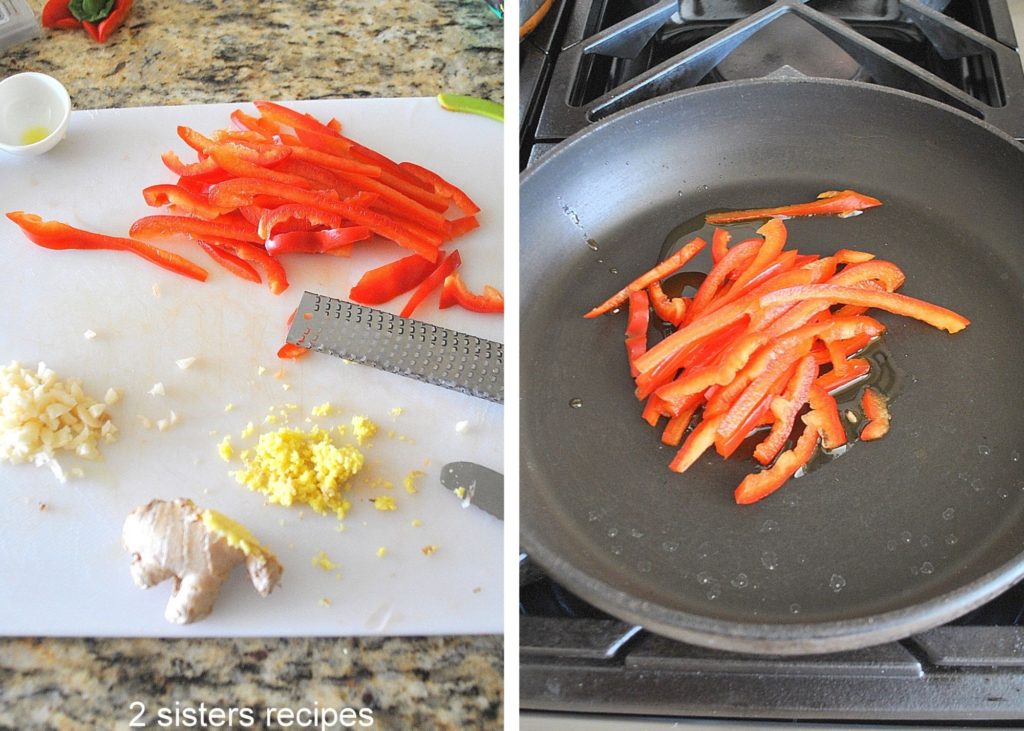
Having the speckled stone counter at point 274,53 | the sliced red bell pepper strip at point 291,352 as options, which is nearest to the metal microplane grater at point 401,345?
the sliced red bell pepper strip at point 291,352

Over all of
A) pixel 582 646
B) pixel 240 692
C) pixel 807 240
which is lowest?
pixel 240 692

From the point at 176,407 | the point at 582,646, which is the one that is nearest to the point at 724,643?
the point at 582,646

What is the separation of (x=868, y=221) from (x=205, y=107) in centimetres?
92

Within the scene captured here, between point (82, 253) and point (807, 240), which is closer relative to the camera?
point (807, 240)

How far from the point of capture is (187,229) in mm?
1229

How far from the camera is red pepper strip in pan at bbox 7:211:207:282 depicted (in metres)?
1.21

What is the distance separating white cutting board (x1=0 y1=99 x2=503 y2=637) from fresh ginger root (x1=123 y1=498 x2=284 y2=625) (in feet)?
0.13

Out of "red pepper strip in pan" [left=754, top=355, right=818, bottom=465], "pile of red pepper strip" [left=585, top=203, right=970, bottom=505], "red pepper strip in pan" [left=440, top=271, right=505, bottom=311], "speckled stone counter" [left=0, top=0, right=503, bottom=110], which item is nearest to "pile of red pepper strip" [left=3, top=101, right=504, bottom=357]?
"red pepper strip in pan" [left=440, top=271, right=505, bottom=311]

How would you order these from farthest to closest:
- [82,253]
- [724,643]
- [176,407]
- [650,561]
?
1. [82,253]
2. [176,407]
3. [650,561]
4. [724,643]

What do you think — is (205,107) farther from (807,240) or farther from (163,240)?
(807,240)

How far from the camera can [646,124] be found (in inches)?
41.3

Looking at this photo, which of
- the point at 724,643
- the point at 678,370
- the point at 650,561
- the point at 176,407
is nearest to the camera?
the point at 724,643

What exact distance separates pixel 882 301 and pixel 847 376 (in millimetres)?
85

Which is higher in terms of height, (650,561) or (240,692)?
(650,561)
